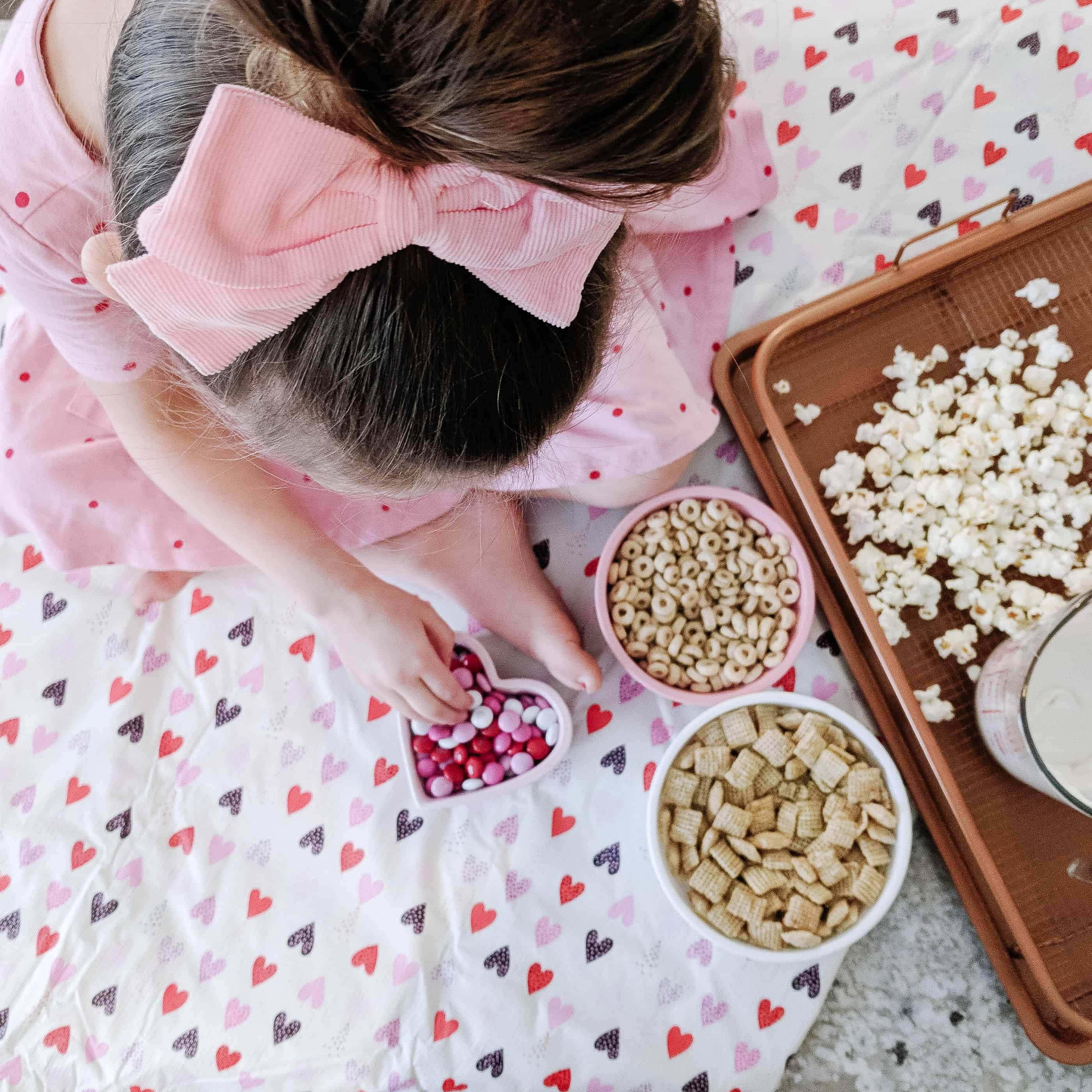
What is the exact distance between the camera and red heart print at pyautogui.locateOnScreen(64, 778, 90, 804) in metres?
0.81

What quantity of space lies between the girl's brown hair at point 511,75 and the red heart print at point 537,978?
0.66m

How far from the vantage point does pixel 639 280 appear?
0.62 metres

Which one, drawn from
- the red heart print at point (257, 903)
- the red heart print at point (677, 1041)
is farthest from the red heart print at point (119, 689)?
the red heart print at point (677, 1041)

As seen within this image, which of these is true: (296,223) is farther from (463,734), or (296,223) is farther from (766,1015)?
(766,1015)

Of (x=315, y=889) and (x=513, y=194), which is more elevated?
(x=513, y=194)

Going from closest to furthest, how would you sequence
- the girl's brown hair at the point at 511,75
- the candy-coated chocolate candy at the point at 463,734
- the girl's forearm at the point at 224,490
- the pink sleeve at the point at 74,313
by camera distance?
1. the girl's brown hair at the point at 511,75
2. the pink sleeve at the point at 74,313
3. the girl's forearm at the point at 224,490
4. the candy-coated chocolate candy at the point at 463,734

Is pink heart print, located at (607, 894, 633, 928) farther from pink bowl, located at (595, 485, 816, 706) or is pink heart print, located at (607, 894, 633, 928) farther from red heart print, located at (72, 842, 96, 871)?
red heart print, located at (72, 842, 96, 871)

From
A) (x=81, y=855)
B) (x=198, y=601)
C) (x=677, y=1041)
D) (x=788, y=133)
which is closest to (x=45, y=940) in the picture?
(x=81, y=855)

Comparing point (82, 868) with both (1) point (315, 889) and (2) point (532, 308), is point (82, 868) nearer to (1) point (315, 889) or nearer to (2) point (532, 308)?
(1) point (315, 889)

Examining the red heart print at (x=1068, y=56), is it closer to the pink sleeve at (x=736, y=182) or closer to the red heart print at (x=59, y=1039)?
the pink sleeve at (x=736, y=182)

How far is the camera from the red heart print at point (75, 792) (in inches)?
31.9

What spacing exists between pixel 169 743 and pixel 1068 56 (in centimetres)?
103

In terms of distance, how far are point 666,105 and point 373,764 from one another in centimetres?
66

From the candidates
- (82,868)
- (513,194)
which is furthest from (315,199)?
(82,868)
